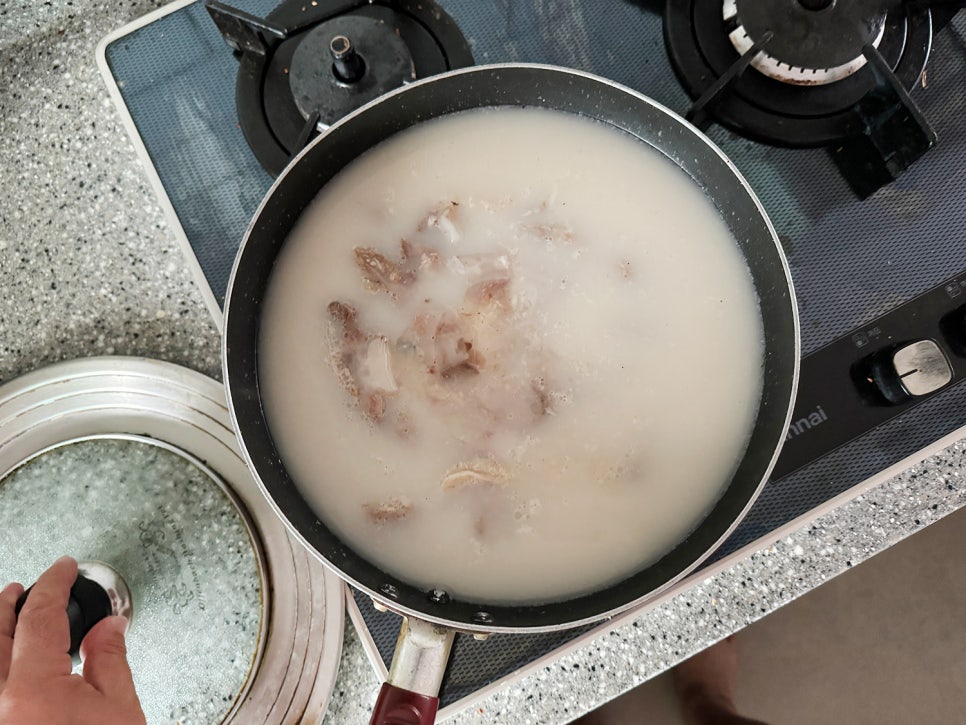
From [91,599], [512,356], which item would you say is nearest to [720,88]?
[512,356]

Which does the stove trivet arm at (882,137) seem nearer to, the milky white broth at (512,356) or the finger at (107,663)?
the milky white broth at (512,356)

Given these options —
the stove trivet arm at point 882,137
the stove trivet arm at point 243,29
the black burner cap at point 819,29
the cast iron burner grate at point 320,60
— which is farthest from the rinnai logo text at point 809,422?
the stove trivet arm at point 243,29

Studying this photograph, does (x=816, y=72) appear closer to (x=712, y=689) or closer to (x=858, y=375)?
(x=858, y=375)

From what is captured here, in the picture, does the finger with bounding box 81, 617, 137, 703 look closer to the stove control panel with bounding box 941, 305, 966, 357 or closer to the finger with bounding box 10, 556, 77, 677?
the finger with bounding box 10, 556, 77, 677

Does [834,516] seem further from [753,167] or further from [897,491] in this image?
[753,167]

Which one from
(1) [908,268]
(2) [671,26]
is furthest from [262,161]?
(1) [908,268]

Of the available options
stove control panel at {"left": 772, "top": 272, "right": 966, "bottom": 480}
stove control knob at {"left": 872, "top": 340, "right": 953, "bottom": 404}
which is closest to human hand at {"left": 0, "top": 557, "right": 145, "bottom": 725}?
stove control panel at {"left": 772, "top": 272, "right": 966, "bottom": 480}
